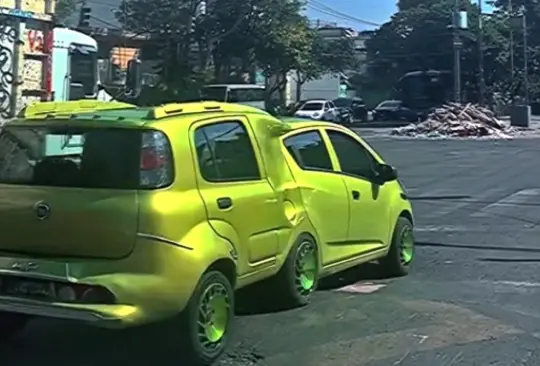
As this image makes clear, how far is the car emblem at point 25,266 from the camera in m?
5.99

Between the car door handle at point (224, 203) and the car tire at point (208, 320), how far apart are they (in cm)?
45

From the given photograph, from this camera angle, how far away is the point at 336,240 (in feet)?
27.5

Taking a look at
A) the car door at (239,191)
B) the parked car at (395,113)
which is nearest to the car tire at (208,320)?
the car door at (239,191)

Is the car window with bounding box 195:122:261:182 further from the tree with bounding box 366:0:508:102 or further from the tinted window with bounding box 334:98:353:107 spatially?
the tinted window with bounding box 334:98:353:107

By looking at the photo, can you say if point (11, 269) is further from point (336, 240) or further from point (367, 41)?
point (367, 41)

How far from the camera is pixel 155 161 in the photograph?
614cm

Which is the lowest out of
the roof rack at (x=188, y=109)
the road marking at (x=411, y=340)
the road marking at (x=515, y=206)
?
the road marking at (x=411, y=340)

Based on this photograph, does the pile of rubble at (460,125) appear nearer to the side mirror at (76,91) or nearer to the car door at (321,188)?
the side mirror at (76,91)

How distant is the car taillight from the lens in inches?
239

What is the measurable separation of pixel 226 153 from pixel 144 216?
3.73ft

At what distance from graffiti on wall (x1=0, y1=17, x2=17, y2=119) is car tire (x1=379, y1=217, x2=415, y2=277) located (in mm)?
6294

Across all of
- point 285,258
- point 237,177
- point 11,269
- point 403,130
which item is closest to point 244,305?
point 285,258

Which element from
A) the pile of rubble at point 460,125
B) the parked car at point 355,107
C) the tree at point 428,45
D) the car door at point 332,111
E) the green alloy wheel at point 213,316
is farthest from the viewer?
the tree at point 428,45

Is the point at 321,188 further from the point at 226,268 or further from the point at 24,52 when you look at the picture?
the point at 24,52
